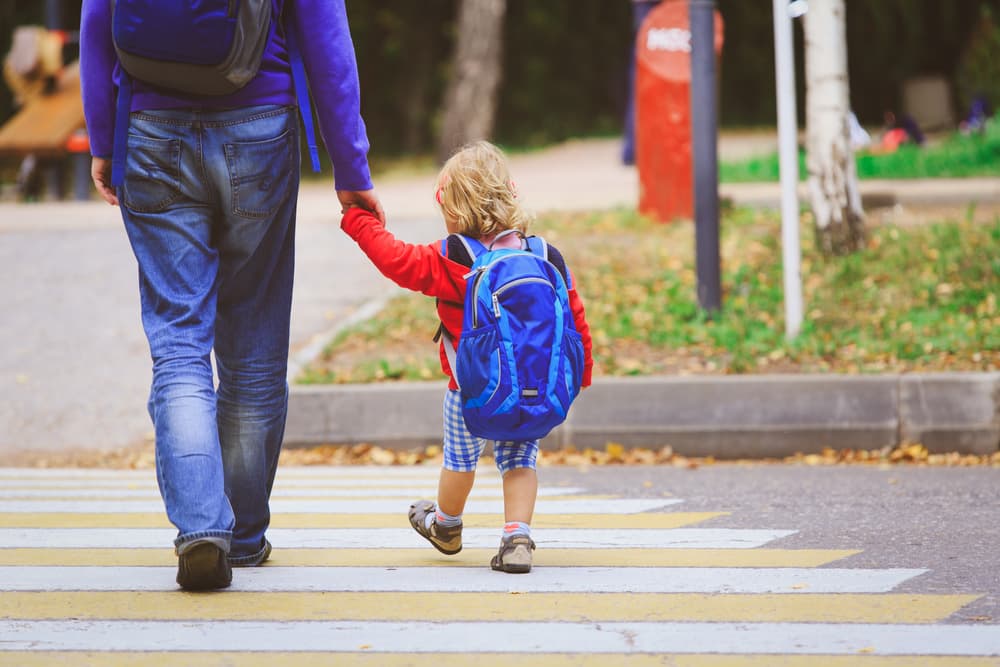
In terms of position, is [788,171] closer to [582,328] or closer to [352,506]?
[352,506]

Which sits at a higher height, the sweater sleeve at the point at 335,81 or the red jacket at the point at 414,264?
the sweater sleeve at the point at 335,81

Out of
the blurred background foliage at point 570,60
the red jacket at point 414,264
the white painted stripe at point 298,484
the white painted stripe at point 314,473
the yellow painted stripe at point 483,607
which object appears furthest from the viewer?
the blurred background foliage at point 570,60

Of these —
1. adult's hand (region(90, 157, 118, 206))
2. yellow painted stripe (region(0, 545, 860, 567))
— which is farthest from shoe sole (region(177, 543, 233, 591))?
adult's hand (region(90, 157, 118, 206))

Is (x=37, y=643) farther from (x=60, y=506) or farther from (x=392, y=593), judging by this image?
(x=60, y=506)

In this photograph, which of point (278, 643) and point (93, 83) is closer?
point (278, 643)

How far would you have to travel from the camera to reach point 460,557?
441 cm

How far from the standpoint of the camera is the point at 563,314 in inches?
160

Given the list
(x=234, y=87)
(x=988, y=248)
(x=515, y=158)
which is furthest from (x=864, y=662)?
(x=515, y=158)

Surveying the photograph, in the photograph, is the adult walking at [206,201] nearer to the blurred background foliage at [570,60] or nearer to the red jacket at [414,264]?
the red jacket at [414,264]

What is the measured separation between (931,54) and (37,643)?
2519cm

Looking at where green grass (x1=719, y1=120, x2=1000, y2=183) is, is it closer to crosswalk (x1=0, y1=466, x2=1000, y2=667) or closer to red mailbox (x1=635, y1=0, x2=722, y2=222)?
red mailbox (x1=635, y1=0, x2=722, y2=222)

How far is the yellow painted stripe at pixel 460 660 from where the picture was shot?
10.3 ft

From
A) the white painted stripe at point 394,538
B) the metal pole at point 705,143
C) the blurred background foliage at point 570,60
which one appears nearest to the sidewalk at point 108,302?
the metal pole at point 705,143

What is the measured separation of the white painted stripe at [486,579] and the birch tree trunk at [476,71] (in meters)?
17.4
